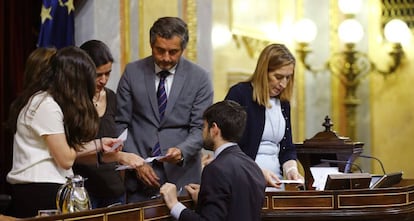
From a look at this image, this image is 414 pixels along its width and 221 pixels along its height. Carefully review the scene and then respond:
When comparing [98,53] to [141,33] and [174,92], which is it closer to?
[174,92]

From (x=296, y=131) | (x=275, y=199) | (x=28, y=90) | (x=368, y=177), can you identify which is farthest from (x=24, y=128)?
(x=296, y=131)

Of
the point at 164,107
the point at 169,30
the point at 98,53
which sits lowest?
the point at 164,107

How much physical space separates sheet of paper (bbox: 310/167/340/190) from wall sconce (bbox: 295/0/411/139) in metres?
4.85

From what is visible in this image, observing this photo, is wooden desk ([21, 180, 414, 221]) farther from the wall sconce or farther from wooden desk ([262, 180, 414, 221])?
the wall sconce

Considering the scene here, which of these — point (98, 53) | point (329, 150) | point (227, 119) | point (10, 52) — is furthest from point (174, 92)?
point (10, 52)

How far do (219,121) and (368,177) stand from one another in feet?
3.52

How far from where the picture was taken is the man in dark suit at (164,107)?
518cm

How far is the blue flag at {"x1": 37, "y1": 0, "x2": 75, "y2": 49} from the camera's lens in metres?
6.82

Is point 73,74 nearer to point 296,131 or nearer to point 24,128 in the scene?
point 24,128

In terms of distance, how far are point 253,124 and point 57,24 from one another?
2.10 metres

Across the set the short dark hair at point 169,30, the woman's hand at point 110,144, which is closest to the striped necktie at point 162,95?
the short dark hair at point 169,30

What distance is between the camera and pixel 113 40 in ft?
24.0

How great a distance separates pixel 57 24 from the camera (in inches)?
273

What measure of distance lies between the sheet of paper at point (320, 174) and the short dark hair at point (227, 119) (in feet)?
3.16
